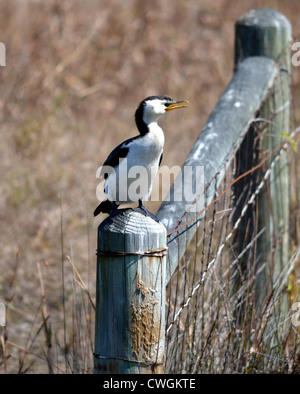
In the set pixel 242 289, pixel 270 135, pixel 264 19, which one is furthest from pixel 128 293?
pixel 264 19

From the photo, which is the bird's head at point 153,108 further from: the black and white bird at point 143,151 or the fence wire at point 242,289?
the fence wire at point 242,289

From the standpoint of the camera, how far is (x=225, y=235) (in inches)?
89.7

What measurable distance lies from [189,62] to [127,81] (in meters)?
0.91

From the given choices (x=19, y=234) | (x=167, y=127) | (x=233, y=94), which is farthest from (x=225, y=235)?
(x=167, y=127)

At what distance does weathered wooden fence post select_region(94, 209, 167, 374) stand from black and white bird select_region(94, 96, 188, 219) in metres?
0.34

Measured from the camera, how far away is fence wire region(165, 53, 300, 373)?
209cm

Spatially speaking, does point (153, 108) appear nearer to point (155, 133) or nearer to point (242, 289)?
point (155, 133)

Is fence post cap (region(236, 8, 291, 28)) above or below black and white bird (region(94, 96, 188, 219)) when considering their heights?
above

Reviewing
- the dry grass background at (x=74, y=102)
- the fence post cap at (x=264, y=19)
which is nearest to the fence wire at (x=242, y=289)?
the fence post cap at (x=264, y=19)

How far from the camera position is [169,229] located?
6.29ft

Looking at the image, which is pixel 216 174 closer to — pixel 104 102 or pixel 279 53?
pixel 279 53

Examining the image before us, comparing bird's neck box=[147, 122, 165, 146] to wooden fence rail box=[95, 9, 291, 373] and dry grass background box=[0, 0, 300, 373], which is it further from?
dry grass background box=[0, 0, 300, 373]

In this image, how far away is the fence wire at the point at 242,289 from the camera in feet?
6.84

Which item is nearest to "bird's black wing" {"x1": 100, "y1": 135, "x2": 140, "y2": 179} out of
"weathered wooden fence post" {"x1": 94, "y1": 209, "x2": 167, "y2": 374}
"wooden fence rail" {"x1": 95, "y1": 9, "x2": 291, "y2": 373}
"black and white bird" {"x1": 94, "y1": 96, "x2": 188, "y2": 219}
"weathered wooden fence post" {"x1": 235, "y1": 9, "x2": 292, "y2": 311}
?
"black and white bird" {"x1": 94, "y1": 96, "x2": 188, "y2": 219}
